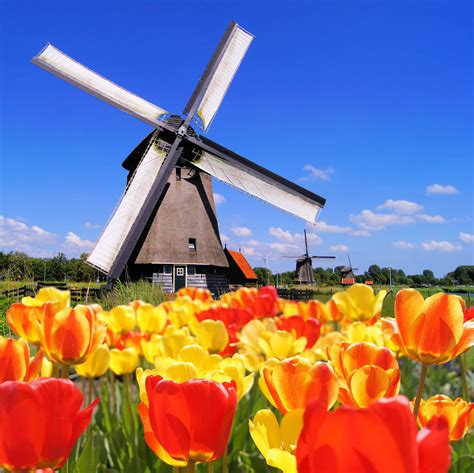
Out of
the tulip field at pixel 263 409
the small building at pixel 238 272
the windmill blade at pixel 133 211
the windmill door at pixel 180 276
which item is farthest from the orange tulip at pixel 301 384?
the small building at pixel 238 272

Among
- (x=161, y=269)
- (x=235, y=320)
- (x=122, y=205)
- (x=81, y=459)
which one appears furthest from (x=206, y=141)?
(x=81, y=459)

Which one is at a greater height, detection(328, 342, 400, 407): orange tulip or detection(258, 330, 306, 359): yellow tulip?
detection(328, 342, 400, 407): orange tulip

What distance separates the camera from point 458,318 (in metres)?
1.04

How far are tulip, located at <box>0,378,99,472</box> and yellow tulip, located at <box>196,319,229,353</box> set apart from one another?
108 centimetres

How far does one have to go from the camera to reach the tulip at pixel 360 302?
7.97ft

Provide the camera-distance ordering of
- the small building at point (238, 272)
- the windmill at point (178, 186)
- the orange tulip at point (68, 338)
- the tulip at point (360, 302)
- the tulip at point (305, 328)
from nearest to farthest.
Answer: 1. the orange tulip at point (68, 338)
2. the tulip at point (305, 328)
3. the tulip at point (360, 302)
4. the windmill at point (178, 186)
5. the small building at point (238, 272)

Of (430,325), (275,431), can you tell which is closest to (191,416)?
(275,431)

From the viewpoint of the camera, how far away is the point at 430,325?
1.05 m

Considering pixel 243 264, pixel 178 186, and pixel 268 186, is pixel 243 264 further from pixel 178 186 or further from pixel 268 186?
pixel 268 186

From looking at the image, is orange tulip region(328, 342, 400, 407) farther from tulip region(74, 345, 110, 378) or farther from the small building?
the small building

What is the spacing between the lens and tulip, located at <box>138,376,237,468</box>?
73 cm

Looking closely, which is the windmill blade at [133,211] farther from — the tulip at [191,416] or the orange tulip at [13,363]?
the tulip at [191,416]

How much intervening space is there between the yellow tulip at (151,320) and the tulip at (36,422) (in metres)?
1.52

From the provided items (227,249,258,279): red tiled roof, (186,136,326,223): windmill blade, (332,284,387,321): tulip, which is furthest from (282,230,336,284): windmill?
(332,284,387,321): tulip
